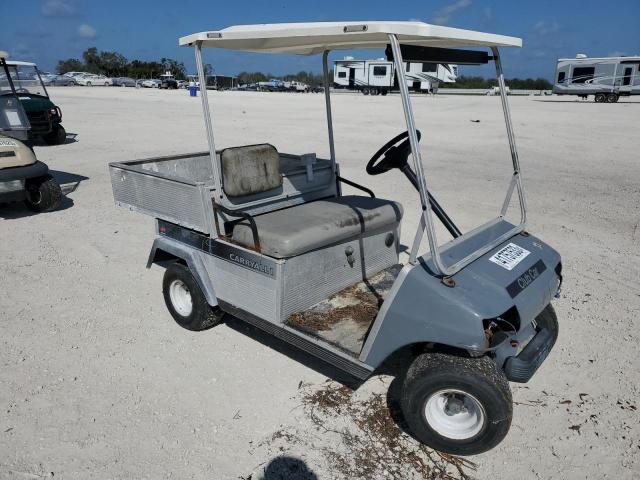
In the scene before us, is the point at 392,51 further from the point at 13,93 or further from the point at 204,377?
the point at 13,93

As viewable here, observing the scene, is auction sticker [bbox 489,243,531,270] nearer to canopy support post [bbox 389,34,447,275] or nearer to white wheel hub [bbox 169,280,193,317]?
canopy support post [bbox 389,34,447,275]

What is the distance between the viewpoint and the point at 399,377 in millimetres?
3162

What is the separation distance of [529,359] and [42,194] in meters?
6.05

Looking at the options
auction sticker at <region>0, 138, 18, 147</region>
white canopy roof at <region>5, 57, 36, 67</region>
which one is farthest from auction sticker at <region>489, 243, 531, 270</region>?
white canopy roof at <region>5, 57, 36, 67</region>

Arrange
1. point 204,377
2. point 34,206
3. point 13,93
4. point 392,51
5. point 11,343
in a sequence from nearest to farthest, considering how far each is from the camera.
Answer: point 392,51 → point 204,377 → point 11,343 → point 34,206 → point 13,93

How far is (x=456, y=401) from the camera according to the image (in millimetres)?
2549

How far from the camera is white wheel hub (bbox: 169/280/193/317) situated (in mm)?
3723

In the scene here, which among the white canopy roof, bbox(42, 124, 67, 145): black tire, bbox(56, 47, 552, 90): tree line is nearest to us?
the white canopy roof

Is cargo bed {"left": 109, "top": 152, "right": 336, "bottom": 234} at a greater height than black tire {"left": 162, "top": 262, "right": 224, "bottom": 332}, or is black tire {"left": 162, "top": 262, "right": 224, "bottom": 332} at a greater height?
cargo bed {"left": 109, "top": 152, "right": 336, "bottom": 234}

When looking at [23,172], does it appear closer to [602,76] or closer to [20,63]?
[20,63]

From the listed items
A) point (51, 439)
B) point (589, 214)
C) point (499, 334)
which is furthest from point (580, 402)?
point (589, 214)

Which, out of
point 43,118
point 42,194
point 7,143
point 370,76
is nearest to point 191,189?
point 42,194

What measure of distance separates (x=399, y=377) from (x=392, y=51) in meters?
1.95

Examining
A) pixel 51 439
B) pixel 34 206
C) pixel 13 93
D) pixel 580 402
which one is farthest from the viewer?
pixel 13 93
